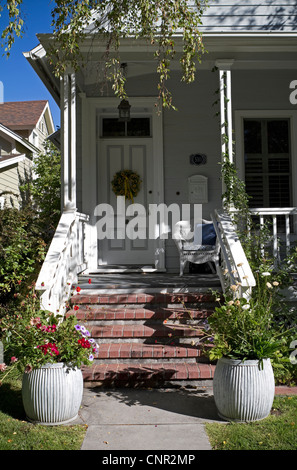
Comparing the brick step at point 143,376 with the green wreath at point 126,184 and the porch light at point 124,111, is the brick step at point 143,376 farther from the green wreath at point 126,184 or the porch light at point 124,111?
the porch light at point 124,111

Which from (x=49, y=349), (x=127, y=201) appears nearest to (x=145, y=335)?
(x=49, y=349)

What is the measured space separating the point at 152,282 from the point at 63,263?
46.8 inches

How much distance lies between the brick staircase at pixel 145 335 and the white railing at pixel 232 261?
0.50 metres

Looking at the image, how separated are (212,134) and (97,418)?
A: 4.78 metres

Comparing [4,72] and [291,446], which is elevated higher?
[4,72]

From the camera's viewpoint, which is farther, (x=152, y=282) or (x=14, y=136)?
(x=14, y=136)

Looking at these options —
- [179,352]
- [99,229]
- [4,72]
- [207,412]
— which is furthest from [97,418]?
[4,72]

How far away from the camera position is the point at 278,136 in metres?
7.06

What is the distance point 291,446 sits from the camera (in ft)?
9.68

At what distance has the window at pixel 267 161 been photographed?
7.04 meters

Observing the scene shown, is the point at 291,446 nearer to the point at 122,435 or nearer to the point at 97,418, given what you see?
the point at 122,435

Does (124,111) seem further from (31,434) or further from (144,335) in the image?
(31,434)

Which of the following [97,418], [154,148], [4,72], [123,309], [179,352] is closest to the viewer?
[97,418]

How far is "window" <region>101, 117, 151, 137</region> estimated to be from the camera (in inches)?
280
